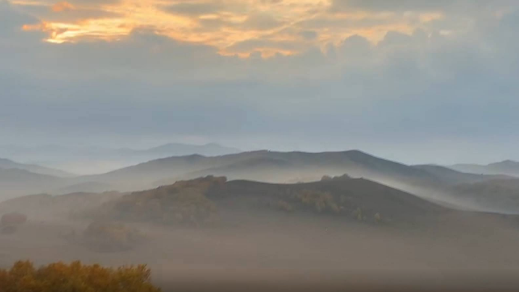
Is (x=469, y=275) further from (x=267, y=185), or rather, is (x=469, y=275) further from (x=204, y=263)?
(x=267, y=185)

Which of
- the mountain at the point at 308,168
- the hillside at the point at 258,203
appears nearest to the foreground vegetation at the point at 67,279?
the hillside at the point at 258,203

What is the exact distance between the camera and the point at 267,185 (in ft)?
353

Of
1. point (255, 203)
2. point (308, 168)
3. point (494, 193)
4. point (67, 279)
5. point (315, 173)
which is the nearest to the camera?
point (67, 279)

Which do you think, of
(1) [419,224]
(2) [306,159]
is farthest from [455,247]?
(2) [306,159]

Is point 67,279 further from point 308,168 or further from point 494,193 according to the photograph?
point 308,168

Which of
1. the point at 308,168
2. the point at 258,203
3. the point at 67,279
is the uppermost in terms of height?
the point at 308,168

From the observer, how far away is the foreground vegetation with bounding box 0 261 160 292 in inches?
1089

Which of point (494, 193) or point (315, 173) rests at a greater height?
point (315, 173)

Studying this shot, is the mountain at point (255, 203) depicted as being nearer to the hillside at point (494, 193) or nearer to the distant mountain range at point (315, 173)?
the hillside at point (494, 193)

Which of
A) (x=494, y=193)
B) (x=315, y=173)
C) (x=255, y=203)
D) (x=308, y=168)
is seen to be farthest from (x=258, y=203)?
(x=308, y=168)

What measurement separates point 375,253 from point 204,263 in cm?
1910

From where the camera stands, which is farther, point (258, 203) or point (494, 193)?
point (494, 193)

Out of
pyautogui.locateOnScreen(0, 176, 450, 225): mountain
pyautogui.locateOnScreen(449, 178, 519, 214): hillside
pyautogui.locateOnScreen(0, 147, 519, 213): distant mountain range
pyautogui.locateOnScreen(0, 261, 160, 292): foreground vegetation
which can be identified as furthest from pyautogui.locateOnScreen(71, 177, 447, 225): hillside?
pyautogui.locateOnScreen(0, 261, 160, 292): foreground vegetation

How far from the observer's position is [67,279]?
93.1 feet
